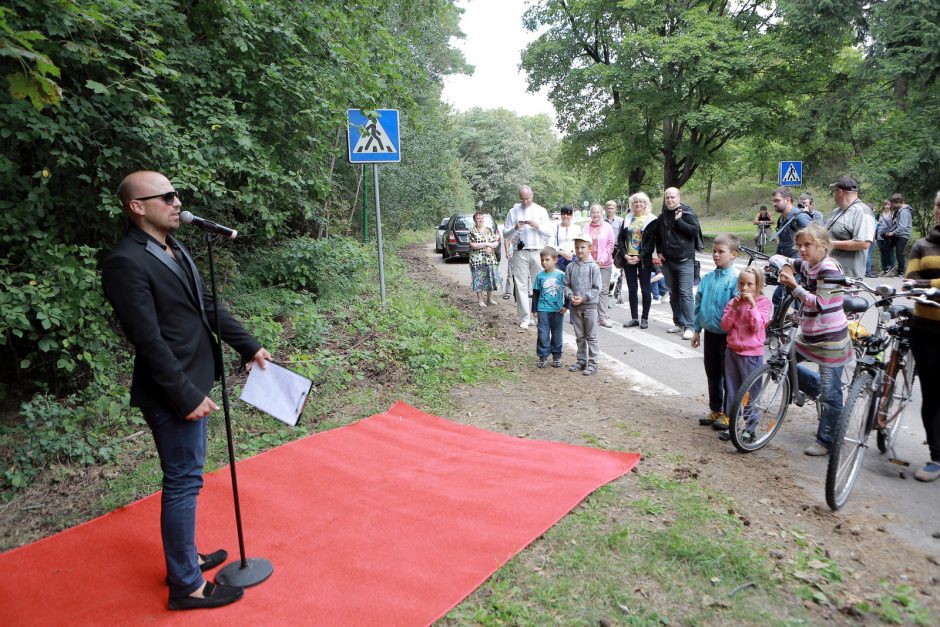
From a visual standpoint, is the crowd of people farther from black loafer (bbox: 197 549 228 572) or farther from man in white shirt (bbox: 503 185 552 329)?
black loafer (bbox: 197 549 228 572)

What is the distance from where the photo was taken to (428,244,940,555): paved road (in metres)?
4.02

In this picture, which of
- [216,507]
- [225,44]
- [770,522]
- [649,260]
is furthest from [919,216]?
[216,507]

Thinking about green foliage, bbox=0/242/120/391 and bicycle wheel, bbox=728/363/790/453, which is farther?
bicycle wheel, bbox=728/363/790/453

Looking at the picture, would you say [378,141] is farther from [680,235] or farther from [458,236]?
[458,236]

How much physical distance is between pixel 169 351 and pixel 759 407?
4343 mm

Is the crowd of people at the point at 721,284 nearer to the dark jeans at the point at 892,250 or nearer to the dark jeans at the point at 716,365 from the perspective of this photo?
the dark jeans at the point at 716,365

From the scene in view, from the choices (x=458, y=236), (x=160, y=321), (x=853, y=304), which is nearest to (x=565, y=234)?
(x=853, y=304)

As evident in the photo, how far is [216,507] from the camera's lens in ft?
13.6

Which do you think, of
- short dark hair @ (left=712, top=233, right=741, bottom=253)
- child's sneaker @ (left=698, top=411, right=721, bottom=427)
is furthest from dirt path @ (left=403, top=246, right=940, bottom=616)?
short dark hair @ (left=712, top=233, right=741, bottom=253)

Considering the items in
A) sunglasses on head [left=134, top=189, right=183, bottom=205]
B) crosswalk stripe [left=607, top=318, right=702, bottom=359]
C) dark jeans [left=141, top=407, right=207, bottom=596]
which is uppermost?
sunglasses on head [left=134, top=189, right=183, bottom=205]

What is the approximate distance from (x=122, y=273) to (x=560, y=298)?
5.53 metres

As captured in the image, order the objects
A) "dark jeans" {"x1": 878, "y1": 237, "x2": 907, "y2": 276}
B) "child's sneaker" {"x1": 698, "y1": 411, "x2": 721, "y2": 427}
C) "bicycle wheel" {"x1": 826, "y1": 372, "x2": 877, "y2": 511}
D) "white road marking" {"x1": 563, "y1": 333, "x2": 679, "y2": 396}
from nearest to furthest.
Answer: "bicycle wheel" {"x1": 826, "y1": 372, "x2": 877, "y2": 511}
"child's sneaker" {"x1": 698, "y1": 411, "x2": 721, "y2": 427}
"white road marking" {"x1": 563, "y1": 333, "x2": 679, "y2": 396}
"dark jeans" {"x1": 878, "y1": 237, "x2": 907, "y2": 276}

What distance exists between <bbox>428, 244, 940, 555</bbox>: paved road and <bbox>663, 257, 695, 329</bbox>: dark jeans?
0.37 metres

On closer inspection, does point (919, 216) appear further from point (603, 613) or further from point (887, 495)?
point (603, 613)
